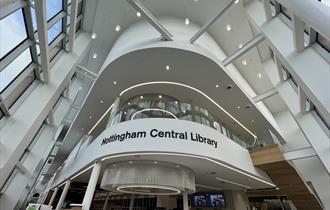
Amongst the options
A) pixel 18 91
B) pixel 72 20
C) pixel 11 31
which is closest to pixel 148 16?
pixel 72 20

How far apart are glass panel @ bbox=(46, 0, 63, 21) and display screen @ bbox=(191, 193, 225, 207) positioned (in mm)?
14473

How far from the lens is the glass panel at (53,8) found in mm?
5504

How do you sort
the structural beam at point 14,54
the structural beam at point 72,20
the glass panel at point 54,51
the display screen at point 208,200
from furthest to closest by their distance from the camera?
the display screen at point 208,200, the glass panel at point 54,51, the structural beam at point 72,20, the structural beam at point 14,54

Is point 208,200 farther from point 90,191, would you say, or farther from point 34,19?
point 34,19

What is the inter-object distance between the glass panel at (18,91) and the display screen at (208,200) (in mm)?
13395

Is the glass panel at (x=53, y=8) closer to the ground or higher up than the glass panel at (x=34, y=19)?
higher up

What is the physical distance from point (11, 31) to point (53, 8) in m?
2.77

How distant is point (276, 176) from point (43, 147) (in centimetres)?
1274

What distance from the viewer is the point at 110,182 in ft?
23.9

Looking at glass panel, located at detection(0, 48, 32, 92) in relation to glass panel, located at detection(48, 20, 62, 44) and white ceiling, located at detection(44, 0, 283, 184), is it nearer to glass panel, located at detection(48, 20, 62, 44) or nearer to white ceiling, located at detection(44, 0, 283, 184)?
glass panel, located at detection(48, 20, 62, 44)

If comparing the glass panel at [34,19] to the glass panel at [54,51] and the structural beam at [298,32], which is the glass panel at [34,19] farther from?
the structural beam at [298,32]

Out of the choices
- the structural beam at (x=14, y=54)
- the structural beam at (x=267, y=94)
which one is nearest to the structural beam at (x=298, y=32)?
the structural beam at (x=267, y=94)

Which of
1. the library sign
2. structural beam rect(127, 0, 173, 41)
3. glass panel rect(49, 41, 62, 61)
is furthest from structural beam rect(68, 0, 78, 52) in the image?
the library sign

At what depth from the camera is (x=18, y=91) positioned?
5066 mm
